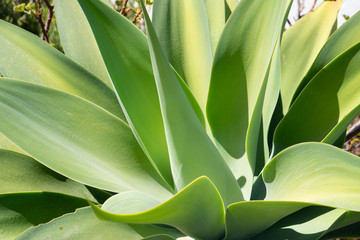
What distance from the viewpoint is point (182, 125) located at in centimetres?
71

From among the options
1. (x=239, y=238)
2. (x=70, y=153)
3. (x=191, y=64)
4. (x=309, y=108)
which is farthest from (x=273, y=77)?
(x=70, y=153)

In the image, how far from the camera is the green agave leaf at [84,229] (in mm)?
747

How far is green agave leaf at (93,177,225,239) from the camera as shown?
1.93 ft

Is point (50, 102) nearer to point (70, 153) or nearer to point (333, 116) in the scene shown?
point (70, 153)

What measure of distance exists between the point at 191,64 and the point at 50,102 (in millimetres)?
323

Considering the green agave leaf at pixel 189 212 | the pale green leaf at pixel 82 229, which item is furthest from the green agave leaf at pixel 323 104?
the pale green leaf at pixel 82 229

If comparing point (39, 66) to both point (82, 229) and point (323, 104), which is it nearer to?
point (82, 229)

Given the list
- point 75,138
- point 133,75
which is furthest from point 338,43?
point 75,138

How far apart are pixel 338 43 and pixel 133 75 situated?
432 mm

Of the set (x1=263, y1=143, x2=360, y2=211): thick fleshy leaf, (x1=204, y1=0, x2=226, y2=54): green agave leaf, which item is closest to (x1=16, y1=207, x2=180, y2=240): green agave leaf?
(x1=263, y1=143, x2=360, y2=211): thick fleshy leaf

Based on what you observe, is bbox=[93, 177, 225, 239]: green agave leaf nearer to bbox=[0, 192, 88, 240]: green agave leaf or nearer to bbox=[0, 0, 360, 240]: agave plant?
bbox=[0, 0, 360, 240]: agave plant

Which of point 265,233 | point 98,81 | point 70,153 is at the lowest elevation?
point 265,233

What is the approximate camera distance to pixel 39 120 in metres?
0.86

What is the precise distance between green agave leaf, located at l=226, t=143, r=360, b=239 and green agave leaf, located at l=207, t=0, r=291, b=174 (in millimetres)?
125
